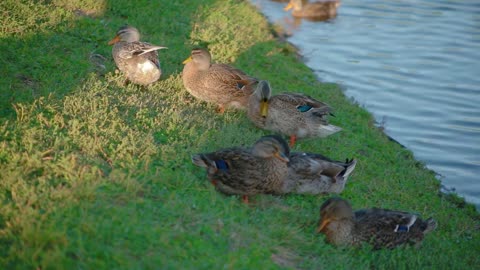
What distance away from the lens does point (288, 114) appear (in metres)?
9.23

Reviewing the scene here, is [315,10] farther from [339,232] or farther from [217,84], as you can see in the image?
[339,232]

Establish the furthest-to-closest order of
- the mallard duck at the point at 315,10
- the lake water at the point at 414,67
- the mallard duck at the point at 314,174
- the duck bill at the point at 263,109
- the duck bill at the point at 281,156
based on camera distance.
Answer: the mallard duck at the point at 315,10, the lake water at the point at 414,67, the duck bill at the point at 263,109, the mallard duck at the point at 314,174, the duck bill at the point at 281,156

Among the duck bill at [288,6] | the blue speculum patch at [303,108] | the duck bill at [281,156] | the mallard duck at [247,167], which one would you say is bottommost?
the duck bill at [288,6]

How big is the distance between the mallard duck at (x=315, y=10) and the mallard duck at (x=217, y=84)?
823cm

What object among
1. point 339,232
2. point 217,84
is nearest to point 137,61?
point 217,84

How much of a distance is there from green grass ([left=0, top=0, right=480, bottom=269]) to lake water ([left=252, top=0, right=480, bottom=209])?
773 millimetres

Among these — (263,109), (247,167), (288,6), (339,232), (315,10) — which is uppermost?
(247,167)

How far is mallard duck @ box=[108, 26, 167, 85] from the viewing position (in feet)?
32.7

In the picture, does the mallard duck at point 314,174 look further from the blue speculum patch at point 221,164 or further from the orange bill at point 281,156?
the blue speculum patch at point 221,164

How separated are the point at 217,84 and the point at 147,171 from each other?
3281mm

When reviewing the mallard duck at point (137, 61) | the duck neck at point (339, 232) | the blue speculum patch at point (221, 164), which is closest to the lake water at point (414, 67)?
the duck neck at point (339, 232)

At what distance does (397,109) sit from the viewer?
12672mm

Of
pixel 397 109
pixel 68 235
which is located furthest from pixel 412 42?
pixel 68 235

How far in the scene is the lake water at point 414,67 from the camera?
1143 cm
